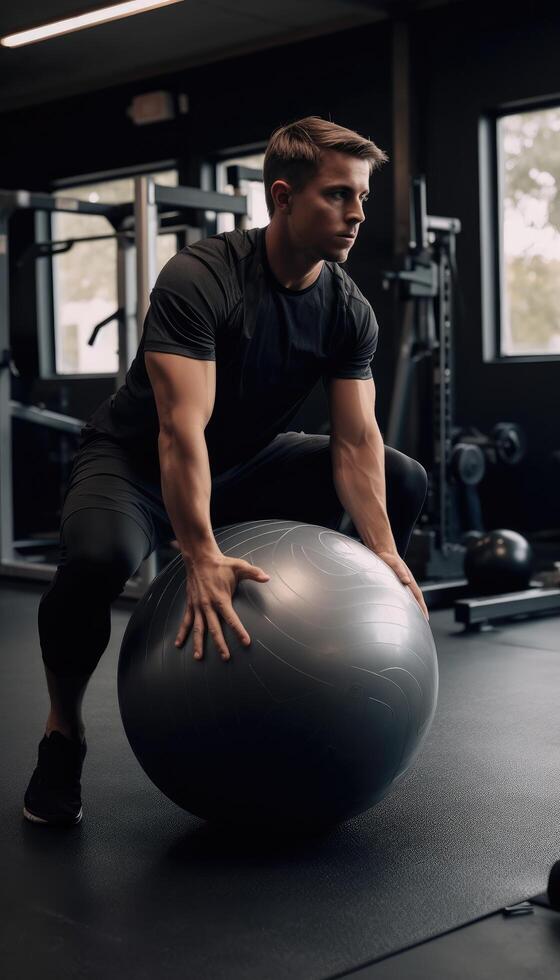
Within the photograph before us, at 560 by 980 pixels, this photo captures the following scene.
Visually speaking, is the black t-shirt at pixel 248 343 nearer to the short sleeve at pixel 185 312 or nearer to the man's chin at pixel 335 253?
the short sleeve at pixel 185 312

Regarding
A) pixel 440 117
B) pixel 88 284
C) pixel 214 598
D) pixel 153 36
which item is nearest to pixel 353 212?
pixel 214 598

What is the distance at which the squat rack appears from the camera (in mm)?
4367

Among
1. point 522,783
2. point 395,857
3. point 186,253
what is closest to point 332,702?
point 395,857

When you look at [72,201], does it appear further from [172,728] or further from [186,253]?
[172,728]

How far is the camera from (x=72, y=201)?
4.66 metres

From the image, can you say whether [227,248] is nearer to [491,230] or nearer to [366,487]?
[366,487]

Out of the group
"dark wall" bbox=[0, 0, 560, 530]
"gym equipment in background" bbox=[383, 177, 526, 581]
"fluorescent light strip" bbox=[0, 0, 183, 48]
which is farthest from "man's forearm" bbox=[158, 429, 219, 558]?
"fluorescent light strip" bbox=[0, 0, 183, 48]

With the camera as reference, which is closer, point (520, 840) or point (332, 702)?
point (332, 702)

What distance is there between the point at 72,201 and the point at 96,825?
130 inches

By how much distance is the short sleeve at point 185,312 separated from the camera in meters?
1.83

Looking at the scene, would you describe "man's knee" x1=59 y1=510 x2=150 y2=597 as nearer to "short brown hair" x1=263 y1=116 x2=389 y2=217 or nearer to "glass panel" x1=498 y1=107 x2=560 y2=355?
"short brown hair" x1=263 y1=116 x2=389 y2=217

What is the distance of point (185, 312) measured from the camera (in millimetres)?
1843

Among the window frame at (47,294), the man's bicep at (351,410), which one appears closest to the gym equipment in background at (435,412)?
the man's bicep at (351,410)

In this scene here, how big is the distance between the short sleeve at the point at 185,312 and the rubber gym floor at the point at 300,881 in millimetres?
807
